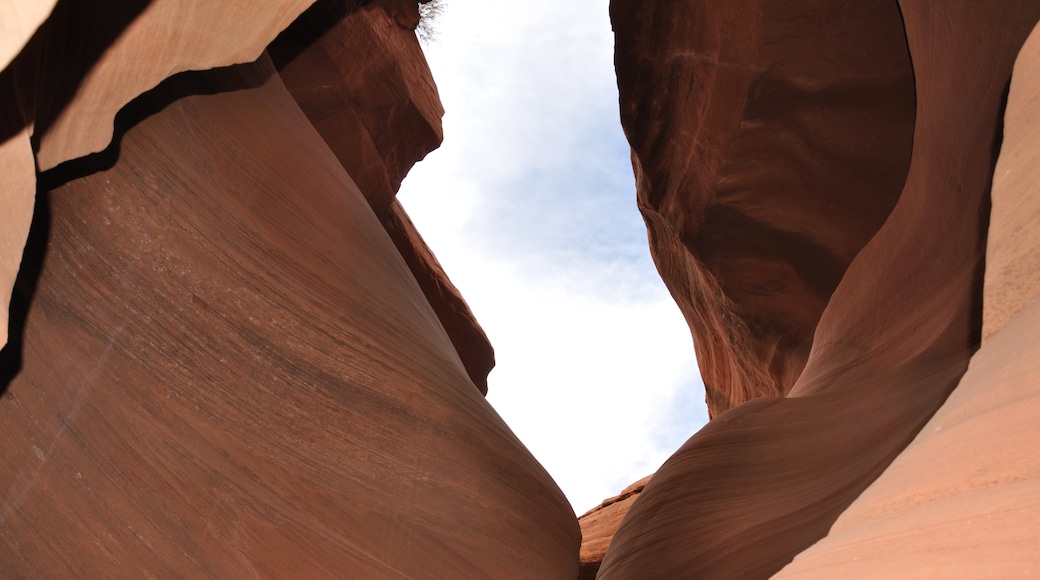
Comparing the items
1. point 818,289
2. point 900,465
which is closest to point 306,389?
point 900,465

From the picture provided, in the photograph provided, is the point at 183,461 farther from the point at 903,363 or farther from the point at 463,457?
the point at 903,363

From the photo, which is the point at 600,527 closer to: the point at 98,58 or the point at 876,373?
the point at 876,373

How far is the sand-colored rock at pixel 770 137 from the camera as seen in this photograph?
6883mm

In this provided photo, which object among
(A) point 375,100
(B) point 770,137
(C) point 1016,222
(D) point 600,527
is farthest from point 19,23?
(D) point 600,527

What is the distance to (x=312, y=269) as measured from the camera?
15.0 ft

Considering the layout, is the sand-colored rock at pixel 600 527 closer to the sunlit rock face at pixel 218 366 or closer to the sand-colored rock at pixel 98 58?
the sunlit rock face at pixel 218 366

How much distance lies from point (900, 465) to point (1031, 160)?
3.40 ft

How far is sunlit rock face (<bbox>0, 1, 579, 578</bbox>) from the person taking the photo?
141 inches

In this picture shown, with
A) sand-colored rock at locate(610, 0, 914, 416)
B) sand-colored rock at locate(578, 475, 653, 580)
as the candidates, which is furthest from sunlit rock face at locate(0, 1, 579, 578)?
sand-colored rock at locate(578, 475, 653, 580)

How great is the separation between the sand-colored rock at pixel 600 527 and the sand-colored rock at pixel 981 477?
7105mm

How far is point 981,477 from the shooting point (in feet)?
5.90

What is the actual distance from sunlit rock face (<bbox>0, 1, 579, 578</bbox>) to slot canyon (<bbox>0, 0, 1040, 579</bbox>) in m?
0.01

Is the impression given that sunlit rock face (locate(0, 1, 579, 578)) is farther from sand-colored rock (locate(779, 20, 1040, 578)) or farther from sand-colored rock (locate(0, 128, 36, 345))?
sand-colored rock (locate(779, 20, 1040, 578))

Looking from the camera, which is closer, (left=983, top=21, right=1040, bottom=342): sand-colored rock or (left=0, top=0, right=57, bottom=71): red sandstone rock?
(left=0, top=0, right=57, bottom=71): red sandstone rock
